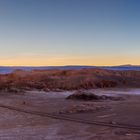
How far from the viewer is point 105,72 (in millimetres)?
28422

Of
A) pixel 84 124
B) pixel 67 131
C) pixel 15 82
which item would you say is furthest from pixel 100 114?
pixel 15 82

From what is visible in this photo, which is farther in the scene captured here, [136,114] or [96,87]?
[96,87]

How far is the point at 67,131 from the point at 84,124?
0.98 metres

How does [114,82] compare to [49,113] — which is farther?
[114,82]

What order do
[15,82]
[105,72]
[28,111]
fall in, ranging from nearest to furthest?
1. [28,111]
2. [15,82]
3. [105,72]

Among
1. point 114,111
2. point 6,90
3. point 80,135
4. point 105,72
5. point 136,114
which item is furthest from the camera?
point 105,72

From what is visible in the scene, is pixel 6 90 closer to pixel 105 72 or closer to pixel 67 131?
pixel 105 72

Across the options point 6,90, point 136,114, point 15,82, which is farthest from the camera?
point 15,82

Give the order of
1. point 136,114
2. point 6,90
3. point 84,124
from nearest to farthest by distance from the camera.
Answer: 1. point 84,124
2. point 136,114
3. point 6,90

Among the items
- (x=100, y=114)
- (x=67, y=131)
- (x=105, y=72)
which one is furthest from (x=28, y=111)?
(x=105, y=72)

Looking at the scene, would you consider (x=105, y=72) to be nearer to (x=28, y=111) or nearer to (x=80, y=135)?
(x=28, y=111)

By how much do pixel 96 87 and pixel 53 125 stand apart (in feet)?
44.0

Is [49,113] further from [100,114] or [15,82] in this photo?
[15,82]

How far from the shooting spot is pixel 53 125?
948 cm
